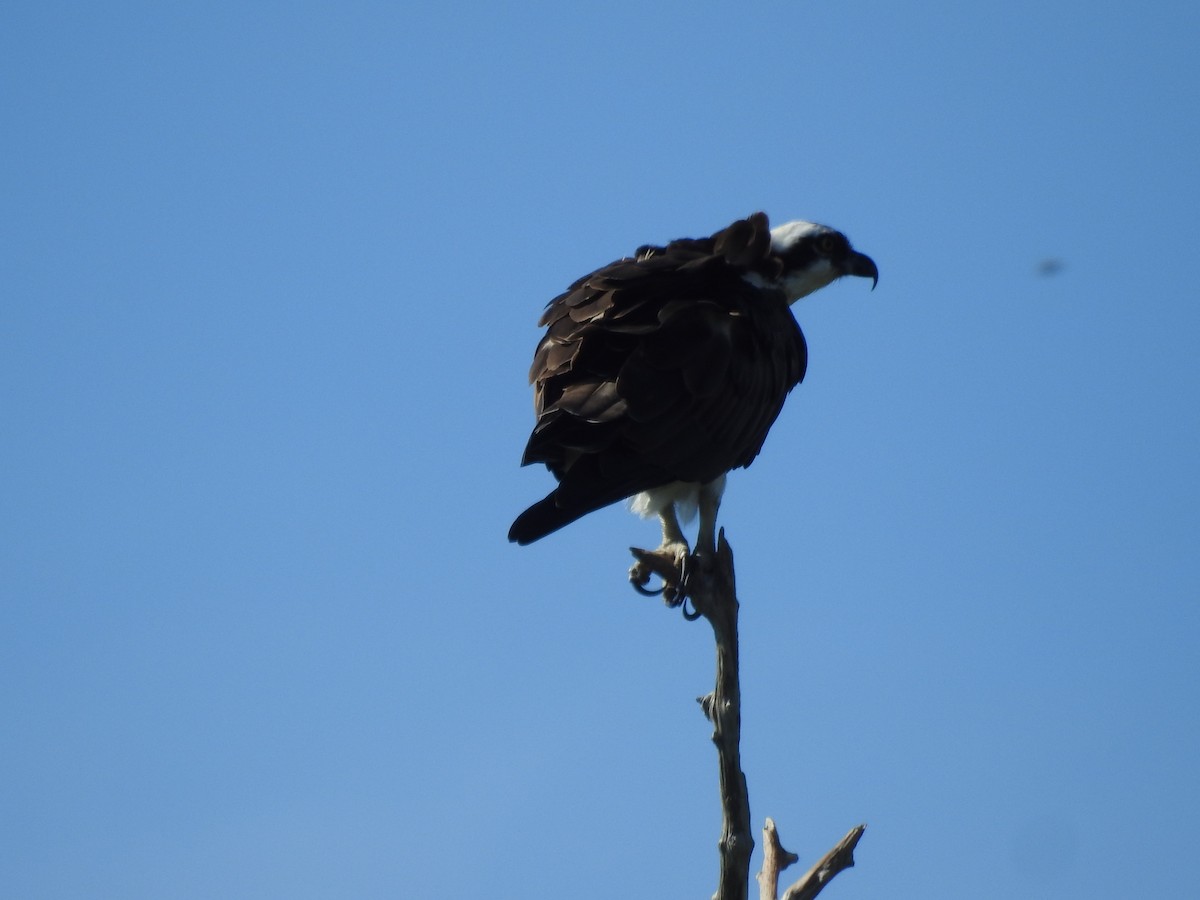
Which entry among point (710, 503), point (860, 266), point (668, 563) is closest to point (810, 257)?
point (860, 266)

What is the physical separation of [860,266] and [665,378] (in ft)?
8.70

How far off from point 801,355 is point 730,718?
296 cm

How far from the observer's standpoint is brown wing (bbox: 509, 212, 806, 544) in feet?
24.6

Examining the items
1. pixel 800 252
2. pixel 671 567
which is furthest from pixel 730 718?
pixel 800 252

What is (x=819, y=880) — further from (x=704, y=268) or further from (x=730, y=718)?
(x=704, y=268)

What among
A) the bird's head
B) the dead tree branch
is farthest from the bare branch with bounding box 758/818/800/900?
the bird's head

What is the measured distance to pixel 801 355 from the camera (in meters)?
9.01

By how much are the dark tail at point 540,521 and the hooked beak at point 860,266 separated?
11.4 feet

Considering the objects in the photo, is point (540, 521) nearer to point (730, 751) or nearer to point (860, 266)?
point (730, 751)

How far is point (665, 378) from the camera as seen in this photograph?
7777mm

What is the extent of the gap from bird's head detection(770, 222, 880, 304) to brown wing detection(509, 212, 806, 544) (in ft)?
1.85

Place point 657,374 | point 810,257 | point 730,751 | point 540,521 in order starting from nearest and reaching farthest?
point 730,751 < point 540,521 < point 657,374 < point 810,257

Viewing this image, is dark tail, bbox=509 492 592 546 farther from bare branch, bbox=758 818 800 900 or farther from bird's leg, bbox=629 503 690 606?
bare branch, bbox=758 818 800 900

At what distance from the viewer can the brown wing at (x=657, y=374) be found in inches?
295
